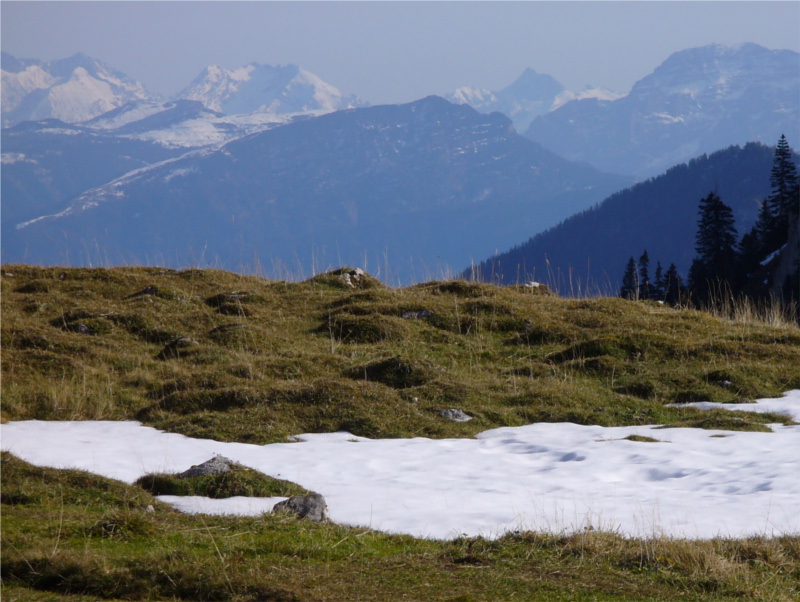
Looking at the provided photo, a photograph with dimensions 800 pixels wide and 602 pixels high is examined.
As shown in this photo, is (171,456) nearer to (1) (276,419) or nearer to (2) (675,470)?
(1) (276,419)

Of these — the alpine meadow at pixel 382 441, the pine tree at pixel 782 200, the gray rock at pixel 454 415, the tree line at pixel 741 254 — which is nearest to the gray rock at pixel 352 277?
the alpine meadow at pixel 382 441

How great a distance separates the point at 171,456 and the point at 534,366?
34.0 feet

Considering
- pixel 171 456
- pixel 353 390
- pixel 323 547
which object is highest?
pixel 353 390

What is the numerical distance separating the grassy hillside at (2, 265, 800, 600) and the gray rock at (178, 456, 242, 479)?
1.09 m

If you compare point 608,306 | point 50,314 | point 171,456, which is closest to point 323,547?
point 171,456

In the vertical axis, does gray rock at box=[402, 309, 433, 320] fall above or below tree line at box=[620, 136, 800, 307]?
below

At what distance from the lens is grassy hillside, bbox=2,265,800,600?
777cm

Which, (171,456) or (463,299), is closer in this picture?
(171,456)

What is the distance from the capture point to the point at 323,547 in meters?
8.61

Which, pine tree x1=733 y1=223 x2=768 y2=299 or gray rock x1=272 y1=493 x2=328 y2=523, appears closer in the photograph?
gray rock x1=272 y1=493 x2=328 y2=523

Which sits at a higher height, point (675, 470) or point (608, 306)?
point (608, 306)

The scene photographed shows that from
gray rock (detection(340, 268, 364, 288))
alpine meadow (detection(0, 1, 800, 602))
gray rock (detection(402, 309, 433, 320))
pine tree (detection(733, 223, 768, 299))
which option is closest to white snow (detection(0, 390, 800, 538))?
alpine meadow (detection(0, 1, 800, 602))

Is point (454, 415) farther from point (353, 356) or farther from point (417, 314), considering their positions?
point (417, 314)

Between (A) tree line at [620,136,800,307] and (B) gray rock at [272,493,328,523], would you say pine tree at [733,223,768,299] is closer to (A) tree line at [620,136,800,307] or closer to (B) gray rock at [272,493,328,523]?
(A) tree line at [620,136,800,307]
